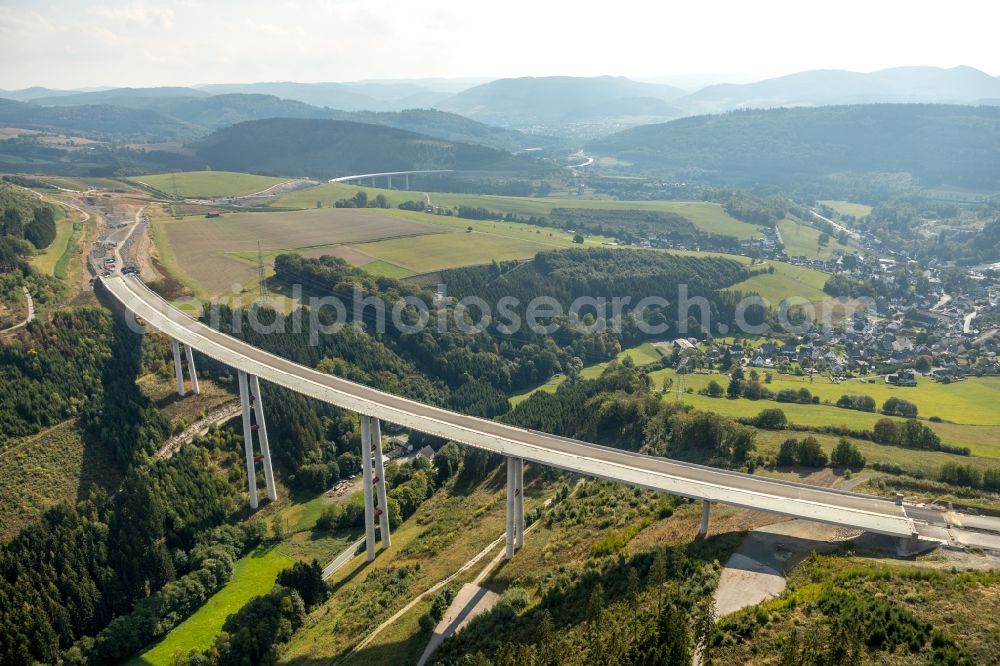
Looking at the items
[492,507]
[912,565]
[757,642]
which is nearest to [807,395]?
[492,507]

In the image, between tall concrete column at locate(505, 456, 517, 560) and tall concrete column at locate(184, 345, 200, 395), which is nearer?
tall concrete column at locate(505, 456, 517, 560)

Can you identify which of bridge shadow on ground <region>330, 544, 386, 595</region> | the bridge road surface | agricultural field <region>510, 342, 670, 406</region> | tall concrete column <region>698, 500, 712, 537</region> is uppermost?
the bridge road surface

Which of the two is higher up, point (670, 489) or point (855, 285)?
point (670, 489)

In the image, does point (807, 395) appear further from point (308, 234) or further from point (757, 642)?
point (308, 234)

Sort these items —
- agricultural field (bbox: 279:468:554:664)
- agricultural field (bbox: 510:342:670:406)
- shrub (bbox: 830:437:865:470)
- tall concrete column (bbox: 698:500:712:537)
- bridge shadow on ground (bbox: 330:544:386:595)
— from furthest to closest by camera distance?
1. agricultural field (bbox: 510:342:670:406)
2. bridge shadow on ground (bbox: 330:544:386:595)
3. shrub (bbox: 830:437:865:470)
4. agricultural field (bbox: 279:468:554:664)
5. tall concrete column (bbox: 698:500:712:537)

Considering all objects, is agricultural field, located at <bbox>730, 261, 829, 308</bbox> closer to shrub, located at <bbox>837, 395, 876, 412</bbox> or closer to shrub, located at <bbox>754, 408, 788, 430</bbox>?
shrub, located at <bbox>837, 395, 876, 412</bbox>

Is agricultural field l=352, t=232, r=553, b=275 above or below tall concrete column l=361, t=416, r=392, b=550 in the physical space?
above

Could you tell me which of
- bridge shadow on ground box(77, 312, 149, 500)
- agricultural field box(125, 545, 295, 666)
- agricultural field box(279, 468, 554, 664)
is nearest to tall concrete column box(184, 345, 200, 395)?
bridge shadow on ground box(77, 312, 149, 500)

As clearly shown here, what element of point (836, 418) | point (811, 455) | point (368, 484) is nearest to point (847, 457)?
point (811, 455)
